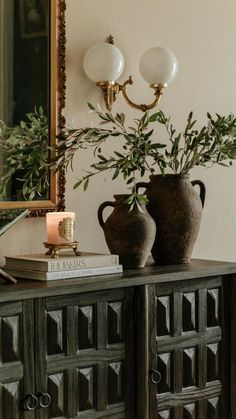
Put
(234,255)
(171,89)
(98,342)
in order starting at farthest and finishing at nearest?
(234,255)
(171,89)
(98,342)

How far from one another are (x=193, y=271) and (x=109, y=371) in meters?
0.39

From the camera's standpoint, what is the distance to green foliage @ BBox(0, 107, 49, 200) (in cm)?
216

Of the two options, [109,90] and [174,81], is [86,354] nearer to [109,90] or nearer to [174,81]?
[109,90]

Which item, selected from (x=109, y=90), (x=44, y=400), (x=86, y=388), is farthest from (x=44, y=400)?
(x=109, y=90)

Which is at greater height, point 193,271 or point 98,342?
point 193,271

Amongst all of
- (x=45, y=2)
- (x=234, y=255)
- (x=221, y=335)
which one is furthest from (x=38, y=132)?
(x=234, y=255)

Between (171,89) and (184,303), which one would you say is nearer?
(184,303)

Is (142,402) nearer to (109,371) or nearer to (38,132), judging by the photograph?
(109,371)

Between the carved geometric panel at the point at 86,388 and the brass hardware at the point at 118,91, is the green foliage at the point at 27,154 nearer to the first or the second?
the brass hardware at the point at 118,91

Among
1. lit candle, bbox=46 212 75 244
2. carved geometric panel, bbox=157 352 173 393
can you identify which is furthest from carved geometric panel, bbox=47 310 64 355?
carved geometric panel, bbox=157 352 173 393

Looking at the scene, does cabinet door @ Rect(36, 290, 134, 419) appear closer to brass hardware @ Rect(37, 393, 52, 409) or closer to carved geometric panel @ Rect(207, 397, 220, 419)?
brass hardware @ Rect(37, 393, 52, 409)

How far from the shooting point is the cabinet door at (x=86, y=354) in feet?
6.03

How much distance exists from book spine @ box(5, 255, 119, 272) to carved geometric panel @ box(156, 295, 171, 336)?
17 centimetres

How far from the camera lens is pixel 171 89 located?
2.66 metres
